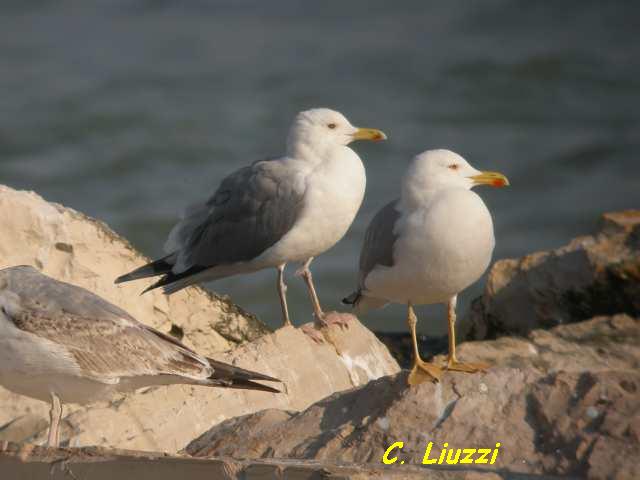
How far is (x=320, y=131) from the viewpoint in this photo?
898 centimetres

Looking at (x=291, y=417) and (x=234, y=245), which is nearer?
(x=291, y=417)

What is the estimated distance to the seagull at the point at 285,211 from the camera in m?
8.82

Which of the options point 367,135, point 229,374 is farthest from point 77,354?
point 367,135

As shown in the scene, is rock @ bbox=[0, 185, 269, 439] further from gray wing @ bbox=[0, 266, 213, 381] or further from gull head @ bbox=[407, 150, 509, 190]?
gull head @ bbox=[407, 150, 509, 190]

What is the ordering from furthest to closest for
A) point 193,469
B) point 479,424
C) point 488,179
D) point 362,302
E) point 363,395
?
point 362,302 → point 488,179 → point 363,395 → point 479,424 → point 193,469

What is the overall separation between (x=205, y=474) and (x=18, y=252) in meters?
3.47

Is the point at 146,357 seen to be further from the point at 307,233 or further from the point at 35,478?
the point at 307,233

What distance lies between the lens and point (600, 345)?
816cm

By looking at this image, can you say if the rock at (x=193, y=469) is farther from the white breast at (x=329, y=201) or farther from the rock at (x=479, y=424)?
the white breast at (x=329, y=201)

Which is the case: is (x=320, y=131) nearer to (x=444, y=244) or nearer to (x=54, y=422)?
(x=444, y=244)

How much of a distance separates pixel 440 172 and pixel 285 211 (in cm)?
211

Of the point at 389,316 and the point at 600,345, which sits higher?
the point at 600,345

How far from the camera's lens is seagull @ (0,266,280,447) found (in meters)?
6.37

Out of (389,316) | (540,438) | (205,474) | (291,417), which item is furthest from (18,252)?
(389,316)
